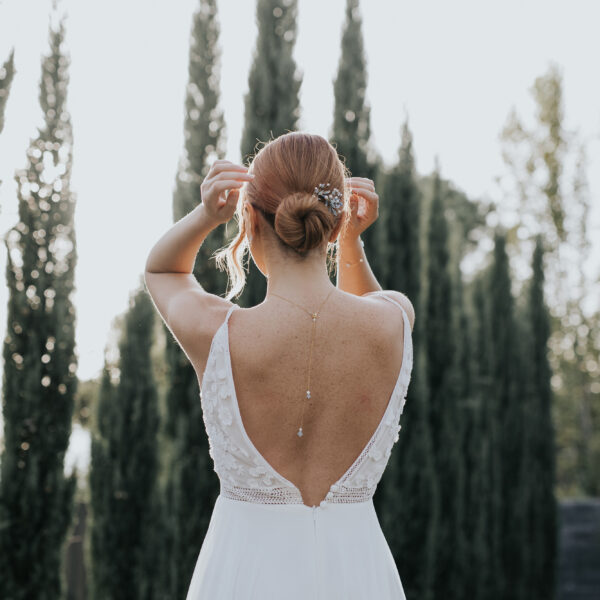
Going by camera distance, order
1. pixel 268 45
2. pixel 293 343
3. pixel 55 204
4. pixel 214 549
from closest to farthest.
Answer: pixel 293 343 < pixel 214 549 < pixel 55 204 < pixel 268 45

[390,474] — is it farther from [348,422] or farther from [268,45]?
[348,422]

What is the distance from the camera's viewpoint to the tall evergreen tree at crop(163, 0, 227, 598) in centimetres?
566

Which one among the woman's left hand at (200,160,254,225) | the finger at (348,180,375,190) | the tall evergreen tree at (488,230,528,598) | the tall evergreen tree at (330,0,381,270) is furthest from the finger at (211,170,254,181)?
the tall evergreen tree at (488,230,528,598)

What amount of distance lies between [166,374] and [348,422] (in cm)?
427

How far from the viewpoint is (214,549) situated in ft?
5.80

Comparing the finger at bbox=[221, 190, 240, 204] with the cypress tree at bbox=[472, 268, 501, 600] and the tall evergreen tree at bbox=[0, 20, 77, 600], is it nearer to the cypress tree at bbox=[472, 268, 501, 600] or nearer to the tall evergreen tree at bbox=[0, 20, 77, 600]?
the tall evergreen tree at bbox=[0, 20, 77, 600]

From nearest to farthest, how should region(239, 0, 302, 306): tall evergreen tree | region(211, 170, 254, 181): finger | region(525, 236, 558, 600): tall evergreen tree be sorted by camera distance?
1. region(211, 170, 254, 181): finger
2. region(239, 0, 302, 306): tall evergreen tree
3. region(525, 236, 558, 600): tall evergreen tree

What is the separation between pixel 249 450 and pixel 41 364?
3.87m

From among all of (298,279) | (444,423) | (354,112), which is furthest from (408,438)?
(298,279)

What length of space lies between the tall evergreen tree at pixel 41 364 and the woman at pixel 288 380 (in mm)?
3625

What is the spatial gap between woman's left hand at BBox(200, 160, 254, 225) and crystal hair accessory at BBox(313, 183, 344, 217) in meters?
0.15

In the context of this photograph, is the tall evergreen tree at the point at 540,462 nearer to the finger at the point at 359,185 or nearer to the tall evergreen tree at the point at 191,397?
the tall evergreen tree at the point at 191,397

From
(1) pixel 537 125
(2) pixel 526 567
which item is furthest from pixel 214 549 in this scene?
(1) pixel 537 125

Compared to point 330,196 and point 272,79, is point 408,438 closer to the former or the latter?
point 272,79
